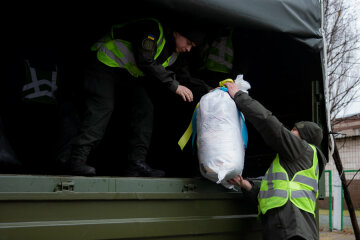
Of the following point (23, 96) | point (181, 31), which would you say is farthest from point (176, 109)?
point (23, 96)

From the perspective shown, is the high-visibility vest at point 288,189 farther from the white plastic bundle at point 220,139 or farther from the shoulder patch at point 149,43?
the shoulder patch at point 149,43

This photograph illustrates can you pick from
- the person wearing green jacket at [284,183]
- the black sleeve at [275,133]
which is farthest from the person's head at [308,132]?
the black sleeve at [275,133]

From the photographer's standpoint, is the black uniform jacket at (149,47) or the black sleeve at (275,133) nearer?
the black sleeve at (275,133)

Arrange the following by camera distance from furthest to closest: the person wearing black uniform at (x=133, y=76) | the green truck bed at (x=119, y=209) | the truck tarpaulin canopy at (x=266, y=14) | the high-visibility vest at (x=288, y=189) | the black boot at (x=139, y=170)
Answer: the black boot at (x=139, y=170) < the person wearing black uniform at (x=133, y=76) < the high-visibility vest at (x=288, y=189) < the truck tarpaulin canopy at (x=266, y=14) < the green truck bed at (x=119, y=209)

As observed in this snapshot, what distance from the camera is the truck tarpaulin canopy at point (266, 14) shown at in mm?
2553

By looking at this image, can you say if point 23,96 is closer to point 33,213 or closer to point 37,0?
point 37,0

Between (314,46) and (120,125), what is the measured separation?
2020 millimetres

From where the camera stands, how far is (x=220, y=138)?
2.68 metres

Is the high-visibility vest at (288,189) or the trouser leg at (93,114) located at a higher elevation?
the trouser leg at (93,114)

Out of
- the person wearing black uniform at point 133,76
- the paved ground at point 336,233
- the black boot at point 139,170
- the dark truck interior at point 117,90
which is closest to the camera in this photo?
the person wearing black uniform at point 133,76

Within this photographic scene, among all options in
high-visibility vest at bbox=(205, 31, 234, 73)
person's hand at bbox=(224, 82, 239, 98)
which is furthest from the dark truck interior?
person's hand at bbox=(224, 82, 239, 98)

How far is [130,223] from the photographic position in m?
2.33

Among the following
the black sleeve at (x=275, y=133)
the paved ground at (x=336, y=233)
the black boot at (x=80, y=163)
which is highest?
the black sleeve at (x=275, y=133)

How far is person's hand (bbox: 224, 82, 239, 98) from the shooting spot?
2.96 metres
